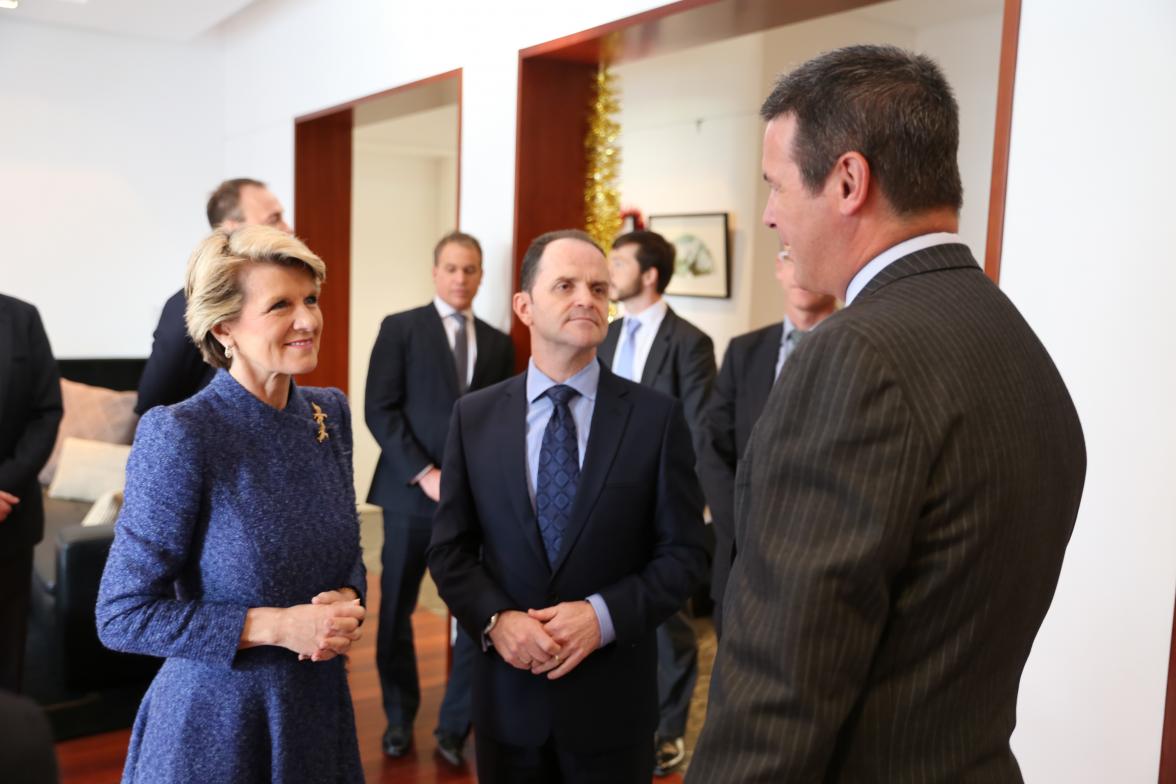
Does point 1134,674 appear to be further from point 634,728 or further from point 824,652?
point 824,652

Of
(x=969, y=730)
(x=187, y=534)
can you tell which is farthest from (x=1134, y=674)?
(x=187, y=534)

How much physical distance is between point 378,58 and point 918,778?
439 centimetres

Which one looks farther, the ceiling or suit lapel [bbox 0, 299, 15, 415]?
the ceiling

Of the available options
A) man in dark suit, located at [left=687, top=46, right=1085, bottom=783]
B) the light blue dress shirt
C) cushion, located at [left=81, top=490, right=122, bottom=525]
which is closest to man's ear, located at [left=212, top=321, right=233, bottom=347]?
the light blue dress shirt

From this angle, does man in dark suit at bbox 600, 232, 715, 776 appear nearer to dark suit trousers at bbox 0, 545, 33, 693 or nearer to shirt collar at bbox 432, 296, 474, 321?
shirt collar at bbox 432, 296, 474, 321

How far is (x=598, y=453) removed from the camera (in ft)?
6.79

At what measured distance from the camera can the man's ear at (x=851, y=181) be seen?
1108 millimetres

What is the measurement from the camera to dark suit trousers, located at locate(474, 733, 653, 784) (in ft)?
6.70

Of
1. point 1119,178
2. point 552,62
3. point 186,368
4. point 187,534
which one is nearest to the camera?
point 187,534

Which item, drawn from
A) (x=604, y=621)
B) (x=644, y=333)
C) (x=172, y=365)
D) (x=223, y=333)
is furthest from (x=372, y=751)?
(x=223, y=333)

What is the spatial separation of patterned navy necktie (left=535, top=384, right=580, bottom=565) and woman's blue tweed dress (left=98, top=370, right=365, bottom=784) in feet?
1.45

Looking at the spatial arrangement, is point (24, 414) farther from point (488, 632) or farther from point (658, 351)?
point (658, 351)

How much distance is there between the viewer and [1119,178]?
2.05m

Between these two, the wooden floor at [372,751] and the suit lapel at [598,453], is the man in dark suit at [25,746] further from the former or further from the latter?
the wooden floor at [372,751]
